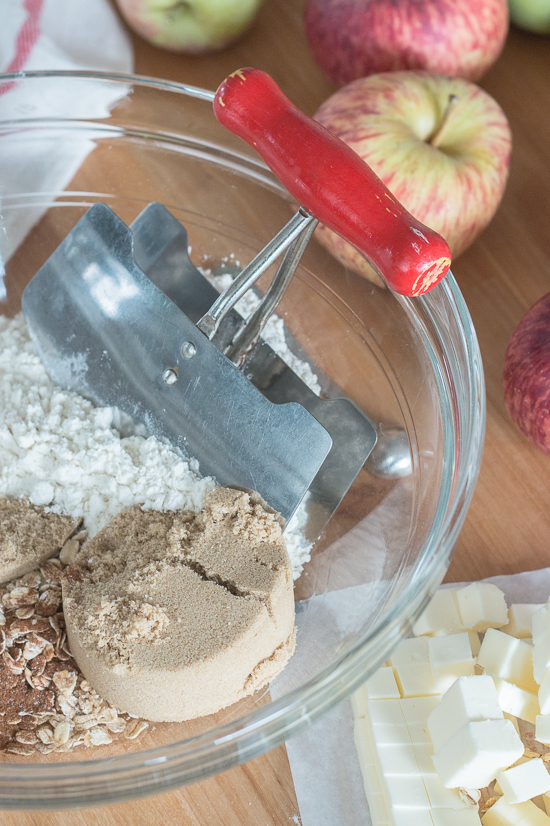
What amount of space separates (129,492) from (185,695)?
16 cm

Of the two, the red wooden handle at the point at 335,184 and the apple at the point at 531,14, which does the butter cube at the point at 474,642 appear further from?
the apple at the point at 531,14

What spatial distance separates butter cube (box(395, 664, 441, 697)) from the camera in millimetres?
554

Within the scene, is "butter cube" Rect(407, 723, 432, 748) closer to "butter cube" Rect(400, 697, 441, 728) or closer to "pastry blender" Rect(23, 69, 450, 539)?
"butter cube" Rect(400, 697, 441, 728)

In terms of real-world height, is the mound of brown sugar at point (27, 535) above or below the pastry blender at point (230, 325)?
below

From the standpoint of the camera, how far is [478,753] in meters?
0.48

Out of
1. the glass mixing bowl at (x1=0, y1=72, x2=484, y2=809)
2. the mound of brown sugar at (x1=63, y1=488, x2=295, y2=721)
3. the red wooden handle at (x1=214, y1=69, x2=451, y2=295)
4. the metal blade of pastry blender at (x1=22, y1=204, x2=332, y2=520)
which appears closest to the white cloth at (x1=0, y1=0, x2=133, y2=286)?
the glass mixing bowl at (x1=0, y1=72, x2=484, y2=809)

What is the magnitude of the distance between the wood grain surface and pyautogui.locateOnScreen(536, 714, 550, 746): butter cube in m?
0.13

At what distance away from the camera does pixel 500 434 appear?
0.69m

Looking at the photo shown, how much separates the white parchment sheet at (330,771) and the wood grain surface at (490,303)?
0.04 feet

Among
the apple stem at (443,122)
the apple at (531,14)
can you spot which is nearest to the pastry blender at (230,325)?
the apple stem at (443,122)

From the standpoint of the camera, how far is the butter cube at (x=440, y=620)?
1.92 feet

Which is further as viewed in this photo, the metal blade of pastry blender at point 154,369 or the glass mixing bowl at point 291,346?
the metal blade of pastry blender at point 154,369

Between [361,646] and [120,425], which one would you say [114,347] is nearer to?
[120,425]

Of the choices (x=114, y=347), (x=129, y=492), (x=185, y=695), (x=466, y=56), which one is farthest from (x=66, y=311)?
(x=466, y=56)
